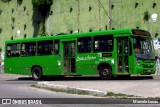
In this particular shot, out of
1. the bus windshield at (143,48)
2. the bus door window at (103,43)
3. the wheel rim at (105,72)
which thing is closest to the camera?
the bus windshield at (143,48)

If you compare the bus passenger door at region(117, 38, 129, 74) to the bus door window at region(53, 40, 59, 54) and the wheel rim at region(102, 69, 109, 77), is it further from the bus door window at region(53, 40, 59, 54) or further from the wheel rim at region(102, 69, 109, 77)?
the bus door window at region(53, 40, 59, 54)

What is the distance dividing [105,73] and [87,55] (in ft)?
5.43

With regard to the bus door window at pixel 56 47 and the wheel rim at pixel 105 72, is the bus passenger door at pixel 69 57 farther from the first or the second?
the wheel rim at pixel 105 72

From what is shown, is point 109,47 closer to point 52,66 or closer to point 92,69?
point 92,69

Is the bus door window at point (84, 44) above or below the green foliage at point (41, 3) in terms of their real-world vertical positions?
below

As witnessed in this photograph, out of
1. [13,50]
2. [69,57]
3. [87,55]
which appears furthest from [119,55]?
[13,50]

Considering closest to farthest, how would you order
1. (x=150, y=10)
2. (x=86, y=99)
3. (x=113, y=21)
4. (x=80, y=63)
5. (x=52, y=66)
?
(x=86, y=99) < (x=80, y=63) < (x=52, y=66) < (x=150, y=10) < (x=113, y=21)

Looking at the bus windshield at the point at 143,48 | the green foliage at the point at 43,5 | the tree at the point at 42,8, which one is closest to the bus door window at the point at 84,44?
the bus windshield at the point at 143,48

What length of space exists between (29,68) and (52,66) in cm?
225

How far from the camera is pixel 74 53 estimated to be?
85.0ft

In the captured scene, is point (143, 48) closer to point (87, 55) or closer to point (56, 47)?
point (87, 55)

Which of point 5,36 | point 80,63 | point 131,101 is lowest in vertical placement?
point 131,101

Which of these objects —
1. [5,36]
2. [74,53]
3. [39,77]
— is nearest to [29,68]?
[39,77]

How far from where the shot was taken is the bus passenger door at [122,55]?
23.4 m
